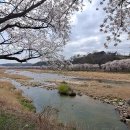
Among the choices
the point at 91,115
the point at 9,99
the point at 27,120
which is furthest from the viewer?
the point at 9,99

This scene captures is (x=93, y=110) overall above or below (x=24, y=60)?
below

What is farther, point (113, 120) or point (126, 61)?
point (126, 61)

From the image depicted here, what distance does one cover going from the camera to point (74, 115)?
30.3m

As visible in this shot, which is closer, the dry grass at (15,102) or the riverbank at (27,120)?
the riverbank at (27,120)

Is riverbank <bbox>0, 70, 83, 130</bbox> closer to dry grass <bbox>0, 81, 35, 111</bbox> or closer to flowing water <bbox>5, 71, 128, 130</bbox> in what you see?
dry grass <bbox>0, 81, 35, 111</bbox>

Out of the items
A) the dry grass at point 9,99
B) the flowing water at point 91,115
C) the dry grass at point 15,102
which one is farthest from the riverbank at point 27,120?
A: the flowing water at point 91,115

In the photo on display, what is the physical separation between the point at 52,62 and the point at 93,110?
20.6m

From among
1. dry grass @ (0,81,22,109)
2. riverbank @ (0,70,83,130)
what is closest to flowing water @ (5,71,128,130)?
dry grass @ (0,81,22,109)

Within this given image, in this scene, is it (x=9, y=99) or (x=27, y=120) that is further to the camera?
(x=9, y=99)

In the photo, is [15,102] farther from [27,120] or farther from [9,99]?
[27,120]

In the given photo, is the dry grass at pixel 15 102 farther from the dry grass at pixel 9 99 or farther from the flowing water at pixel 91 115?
the flowing water at pixel 91 115

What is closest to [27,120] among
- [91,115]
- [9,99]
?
[91,115]

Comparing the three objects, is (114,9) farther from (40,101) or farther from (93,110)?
(40,101)

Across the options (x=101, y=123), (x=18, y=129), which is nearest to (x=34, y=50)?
(x=18, y=129)
